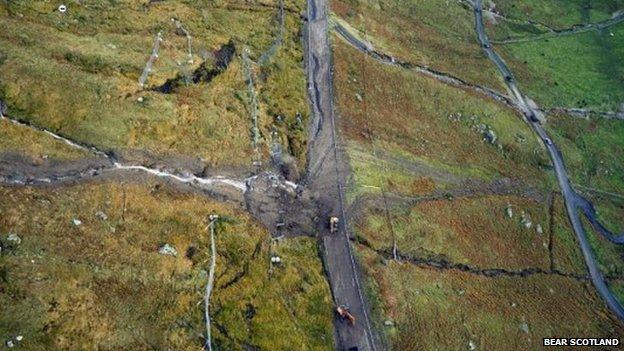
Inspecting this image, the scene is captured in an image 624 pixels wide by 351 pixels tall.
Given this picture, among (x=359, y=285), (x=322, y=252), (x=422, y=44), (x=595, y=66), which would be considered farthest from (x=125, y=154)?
(x=595, y=66)

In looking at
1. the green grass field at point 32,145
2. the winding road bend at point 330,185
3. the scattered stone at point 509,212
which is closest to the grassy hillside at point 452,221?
the scattered stone at point 509,212

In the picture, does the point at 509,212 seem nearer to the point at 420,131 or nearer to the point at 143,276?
the point at 420,131

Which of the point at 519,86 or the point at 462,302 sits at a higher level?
the point at 519,86

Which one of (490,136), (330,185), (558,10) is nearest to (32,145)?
(330,185)

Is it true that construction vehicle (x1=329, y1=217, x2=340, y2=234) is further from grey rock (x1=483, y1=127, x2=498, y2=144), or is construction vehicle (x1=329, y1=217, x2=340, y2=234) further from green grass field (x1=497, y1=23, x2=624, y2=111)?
green grass field (x1=497, y1=23, x2=624, y2=111)

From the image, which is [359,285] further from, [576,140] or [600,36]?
[600,36]

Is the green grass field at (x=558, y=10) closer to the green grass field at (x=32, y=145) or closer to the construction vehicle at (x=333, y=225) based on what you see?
the construction vehicle at (x=333, y=225)
